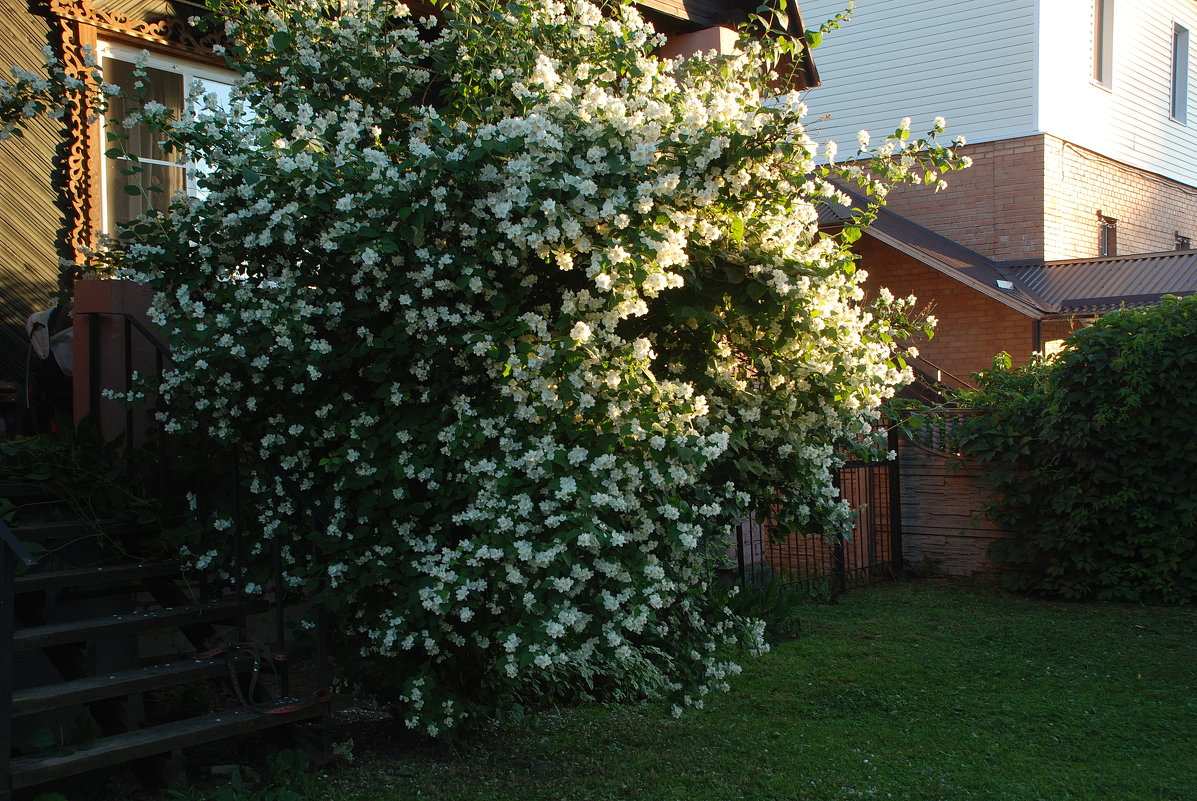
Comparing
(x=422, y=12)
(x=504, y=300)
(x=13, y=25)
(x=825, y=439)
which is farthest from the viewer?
(x=422, y=12)

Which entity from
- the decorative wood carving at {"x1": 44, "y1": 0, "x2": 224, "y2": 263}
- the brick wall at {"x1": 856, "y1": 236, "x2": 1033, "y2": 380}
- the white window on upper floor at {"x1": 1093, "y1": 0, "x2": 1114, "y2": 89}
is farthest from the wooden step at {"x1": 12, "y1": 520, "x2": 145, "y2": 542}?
the white window on upper floor at {"x1": 1093, "y1": 0, "x2": 1114, "y2": 89}

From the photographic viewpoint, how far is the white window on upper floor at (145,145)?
684 cm

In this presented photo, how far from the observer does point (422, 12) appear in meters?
7.94

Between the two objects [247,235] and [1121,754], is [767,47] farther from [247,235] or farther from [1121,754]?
[1121,754]

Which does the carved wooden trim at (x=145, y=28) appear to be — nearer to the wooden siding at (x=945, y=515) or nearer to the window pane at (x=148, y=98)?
the window pane at (x=148, y=98)

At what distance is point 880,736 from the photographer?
530 centimetres

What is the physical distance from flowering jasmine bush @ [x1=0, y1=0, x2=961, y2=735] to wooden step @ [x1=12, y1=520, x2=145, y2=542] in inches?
15.6

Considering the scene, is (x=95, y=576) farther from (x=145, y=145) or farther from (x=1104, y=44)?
(x=1104, y=44)

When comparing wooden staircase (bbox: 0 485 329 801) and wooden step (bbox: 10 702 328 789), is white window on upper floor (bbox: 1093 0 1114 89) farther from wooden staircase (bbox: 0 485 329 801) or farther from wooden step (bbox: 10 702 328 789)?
wooden step (bbox: 10 702 328 789)

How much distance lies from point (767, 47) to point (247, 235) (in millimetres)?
2755

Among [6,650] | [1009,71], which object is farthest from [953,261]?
[6,650]

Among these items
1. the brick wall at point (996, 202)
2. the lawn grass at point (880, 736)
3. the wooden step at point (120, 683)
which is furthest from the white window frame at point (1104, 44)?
the wooden step at point (120, 683)

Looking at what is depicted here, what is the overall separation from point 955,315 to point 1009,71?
352 cm

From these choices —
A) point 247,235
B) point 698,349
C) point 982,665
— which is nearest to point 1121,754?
point 982,665
